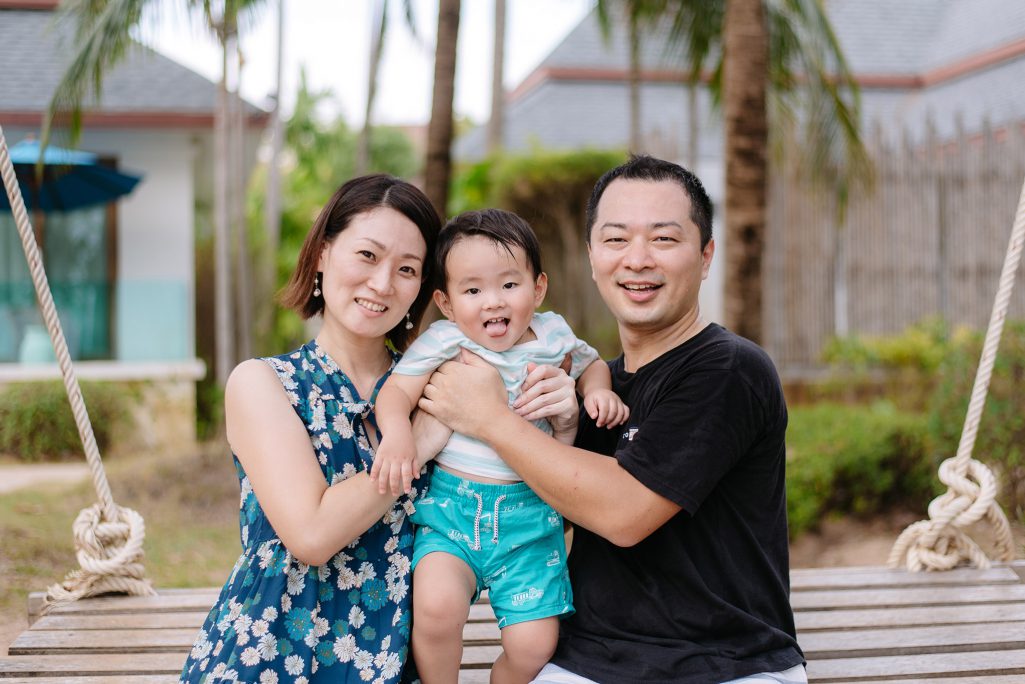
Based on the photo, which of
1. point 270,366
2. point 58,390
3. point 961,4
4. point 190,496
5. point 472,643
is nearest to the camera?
point 270,366

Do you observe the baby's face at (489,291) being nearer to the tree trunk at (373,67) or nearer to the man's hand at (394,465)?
the man's hand at (394,465)

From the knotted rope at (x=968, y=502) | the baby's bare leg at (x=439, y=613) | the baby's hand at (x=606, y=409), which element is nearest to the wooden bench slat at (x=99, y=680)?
the baby's bare leg at (x=439, y=613)

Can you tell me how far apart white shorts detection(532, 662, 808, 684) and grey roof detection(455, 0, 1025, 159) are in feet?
48.0

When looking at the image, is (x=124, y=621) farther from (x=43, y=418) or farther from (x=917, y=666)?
(x=43, y=418)

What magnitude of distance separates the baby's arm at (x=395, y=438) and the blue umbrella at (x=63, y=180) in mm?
8479

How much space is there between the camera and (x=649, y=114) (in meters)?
18.5

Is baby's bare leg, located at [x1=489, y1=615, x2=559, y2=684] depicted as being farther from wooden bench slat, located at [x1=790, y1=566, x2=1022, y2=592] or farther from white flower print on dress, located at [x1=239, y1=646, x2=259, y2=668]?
wooden bench slat, located at [x1=790, y1=566, x2=1022, y2=592]

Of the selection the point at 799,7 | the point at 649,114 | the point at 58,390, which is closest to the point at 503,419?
the point at 799,7

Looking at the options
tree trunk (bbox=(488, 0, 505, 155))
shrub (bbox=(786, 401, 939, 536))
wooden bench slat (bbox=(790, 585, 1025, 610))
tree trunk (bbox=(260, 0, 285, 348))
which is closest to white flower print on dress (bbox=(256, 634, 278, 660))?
wooden bench slat (bbox=(790, 585, 1025, 610))

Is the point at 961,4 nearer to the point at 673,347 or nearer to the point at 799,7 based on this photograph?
the point at 799,7

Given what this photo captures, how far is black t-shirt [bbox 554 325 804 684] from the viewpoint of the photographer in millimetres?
2312

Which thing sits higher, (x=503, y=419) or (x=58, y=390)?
(x=503, y=419)

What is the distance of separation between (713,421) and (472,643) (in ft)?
3.78

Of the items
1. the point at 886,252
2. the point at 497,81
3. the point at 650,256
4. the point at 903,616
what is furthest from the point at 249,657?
the point at 497,81
